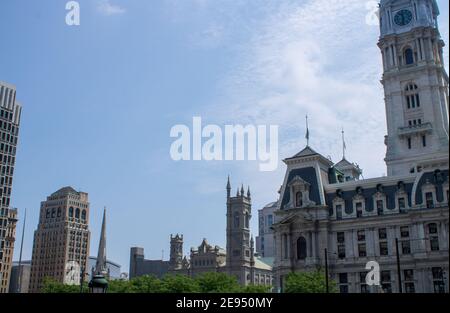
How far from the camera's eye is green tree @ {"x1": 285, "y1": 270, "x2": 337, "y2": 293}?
6712 cm

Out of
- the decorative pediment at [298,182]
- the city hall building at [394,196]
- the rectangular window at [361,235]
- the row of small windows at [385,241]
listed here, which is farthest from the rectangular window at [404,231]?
the decorative pediment at [298,182]

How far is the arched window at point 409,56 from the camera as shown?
10109 centimetres

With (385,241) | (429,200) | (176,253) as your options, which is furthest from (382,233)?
(176,253)

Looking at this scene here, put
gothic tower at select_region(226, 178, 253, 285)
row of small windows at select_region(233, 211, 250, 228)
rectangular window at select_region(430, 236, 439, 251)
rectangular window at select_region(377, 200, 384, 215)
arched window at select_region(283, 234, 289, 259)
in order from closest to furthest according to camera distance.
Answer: rectangular window at select_region(430, 236, 439, 251), rectangular window at select_region(377, 200, 384, 215), arched window at select_region(283, 234, 289, 259), gothic tower at select_region(226, 178, 253, 285), row of small windows at select_region(233, 211, 250, 228)

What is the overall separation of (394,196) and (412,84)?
30.5 m

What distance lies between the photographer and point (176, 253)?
Answer: 17412 cm

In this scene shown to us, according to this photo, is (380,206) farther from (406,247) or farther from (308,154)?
(308,154)

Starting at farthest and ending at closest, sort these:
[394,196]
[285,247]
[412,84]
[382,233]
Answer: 1. [412,84]
2. [285,247]
3. [394,196]
4. [382,233]

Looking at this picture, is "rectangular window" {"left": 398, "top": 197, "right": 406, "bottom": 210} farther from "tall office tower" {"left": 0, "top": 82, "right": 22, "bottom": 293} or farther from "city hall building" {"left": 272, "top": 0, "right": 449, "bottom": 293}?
"tall office tower" {"left": 0, "top": 82, "right": 22, "bottom": 293}

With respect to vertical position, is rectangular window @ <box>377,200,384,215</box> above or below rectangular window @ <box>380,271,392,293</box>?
above

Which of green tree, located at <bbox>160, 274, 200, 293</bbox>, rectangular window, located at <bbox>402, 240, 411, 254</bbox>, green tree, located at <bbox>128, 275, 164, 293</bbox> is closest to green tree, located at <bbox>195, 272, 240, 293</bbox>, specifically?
green tree, located at <bbox>160, 274, 200, 293</bbox>

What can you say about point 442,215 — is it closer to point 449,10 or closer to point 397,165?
point 397,165

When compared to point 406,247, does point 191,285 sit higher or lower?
lower
